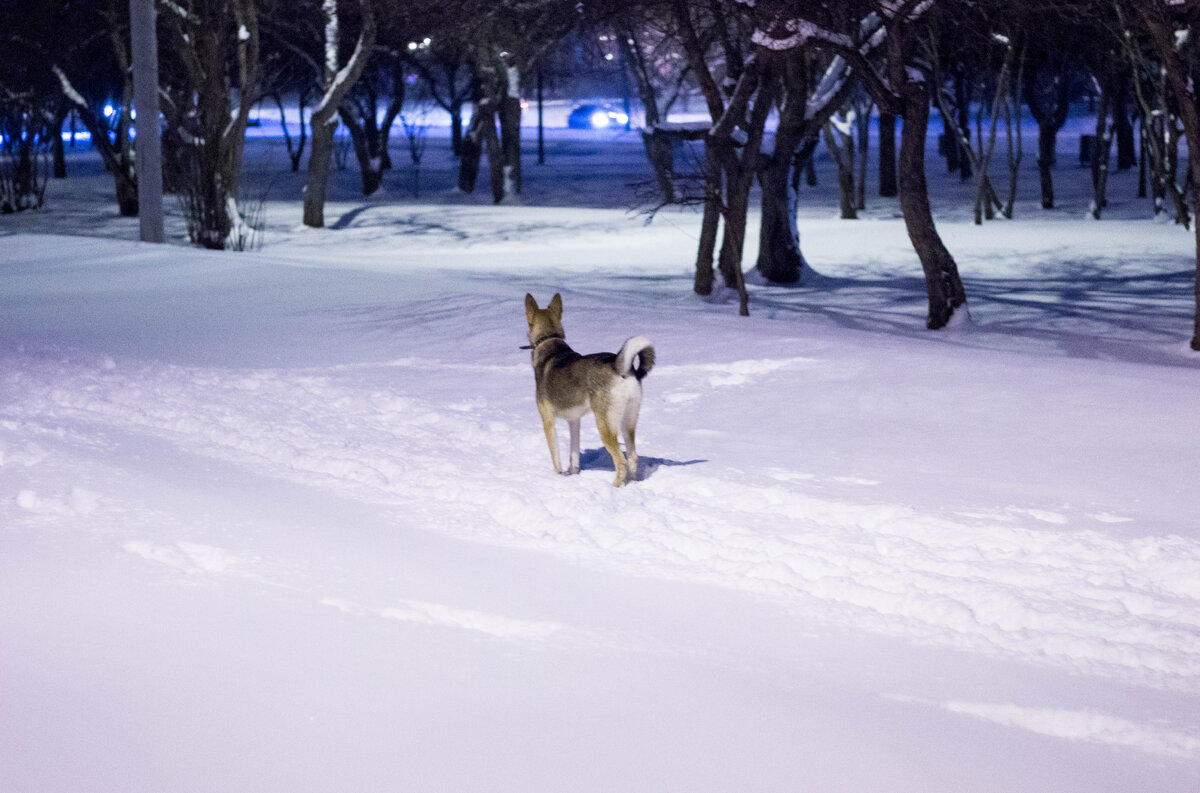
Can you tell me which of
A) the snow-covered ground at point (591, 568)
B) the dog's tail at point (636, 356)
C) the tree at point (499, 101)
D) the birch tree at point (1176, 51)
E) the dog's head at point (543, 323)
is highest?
the tree at point (499, 101)

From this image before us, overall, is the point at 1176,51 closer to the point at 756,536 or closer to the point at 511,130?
the point at 756,536

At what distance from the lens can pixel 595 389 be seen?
6402mm

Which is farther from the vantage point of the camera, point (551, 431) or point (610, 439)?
point (551, 431)

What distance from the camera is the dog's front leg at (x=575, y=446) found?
686 centimetres

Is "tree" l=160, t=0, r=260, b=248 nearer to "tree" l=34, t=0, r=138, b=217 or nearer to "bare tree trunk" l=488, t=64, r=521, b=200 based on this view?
"tree" l=34, t=0, r=138, b=217

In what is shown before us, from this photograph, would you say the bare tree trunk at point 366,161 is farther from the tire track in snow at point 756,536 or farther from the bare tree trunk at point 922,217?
the tire track in snow at point 756,536

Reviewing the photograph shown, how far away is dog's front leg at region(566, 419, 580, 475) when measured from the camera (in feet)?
22.5

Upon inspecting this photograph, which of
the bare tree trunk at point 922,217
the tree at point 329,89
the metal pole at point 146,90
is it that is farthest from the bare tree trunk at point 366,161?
the bare tree trunk at point 922,217

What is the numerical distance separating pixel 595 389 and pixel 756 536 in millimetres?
1190

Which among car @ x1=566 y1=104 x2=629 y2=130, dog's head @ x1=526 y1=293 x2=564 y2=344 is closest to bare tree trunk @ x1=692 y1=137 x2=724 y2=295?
dog's head @ x1=526 y1=293 x2=564 y2=344

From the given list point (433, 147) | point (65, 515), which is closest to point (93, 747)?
point (65, 515)

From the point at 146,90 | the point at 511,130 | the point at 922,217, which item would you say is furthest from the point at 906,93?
the point at 511,130

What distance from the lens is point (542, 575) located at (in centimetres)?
524

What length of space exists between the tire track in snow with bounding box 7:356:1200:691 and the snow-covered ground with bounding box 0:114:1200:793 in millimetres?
24
